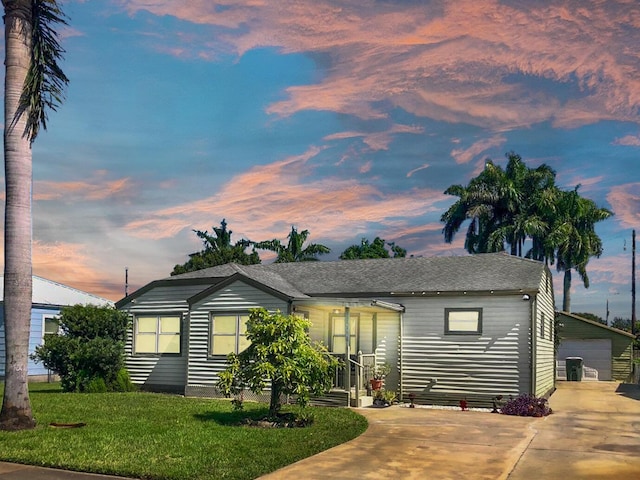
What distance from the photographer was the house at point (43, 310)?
28719 mm

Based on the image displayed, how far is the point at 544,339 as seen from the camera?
23.2 meters

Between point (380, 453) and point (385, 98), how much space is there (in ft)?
50.8

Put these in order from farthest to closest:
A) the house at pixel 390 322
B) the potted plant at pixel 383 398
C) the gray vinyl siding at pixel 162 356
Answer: the gray vinyl siding at pixel 162 356 → the house at pixel 390 322 → the potted plant at pixel 383 398

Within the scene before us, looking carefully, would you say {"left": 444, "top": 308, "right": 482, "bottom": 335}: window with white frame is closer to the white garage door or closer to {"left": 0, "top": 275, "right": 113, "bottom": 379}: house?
{"left": 0, "top": 275, "right": 113, "bottom": 379}: house

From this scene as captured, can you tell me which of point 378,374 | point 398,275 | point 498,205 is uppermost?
point 498,205

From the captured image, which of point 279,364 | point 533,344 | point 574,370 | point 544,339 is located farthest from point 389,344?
point 574,370

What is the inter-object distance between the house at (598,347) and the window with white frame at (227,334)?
798 inches

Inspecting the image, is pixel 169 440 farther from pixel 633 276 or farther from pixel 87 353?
pixel 633 276

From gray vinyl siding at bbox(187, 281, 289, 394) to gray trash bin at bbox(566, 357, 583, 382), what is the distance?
2001 centimetres

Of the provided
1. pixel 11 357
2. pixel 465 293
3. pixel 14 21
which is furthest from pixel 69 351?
pixel 465 293

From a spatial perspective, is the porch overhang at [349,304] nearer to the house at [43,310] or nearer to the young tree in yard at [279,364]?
the young tree in yard at [279,364]

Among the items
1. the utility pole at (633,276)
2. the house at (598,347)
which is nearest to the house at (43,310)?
the house at (598,347)

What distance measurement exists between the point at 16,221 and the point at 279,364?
6.39 m

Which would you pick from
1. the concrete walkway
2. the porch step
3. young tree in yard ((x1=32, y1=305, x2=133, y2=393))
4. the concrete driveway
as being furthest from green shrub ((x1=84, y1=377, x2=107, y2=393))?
the concrete driveway
